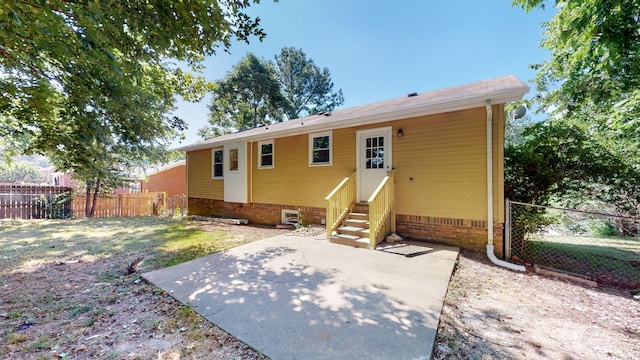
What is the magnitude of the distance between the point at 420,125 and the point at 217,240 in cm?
597

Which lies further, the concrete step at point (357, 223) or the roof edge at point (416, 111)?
the concrete step at point (357, 223)

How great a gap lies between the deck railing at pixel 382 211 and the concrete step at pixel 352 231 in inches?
13.9

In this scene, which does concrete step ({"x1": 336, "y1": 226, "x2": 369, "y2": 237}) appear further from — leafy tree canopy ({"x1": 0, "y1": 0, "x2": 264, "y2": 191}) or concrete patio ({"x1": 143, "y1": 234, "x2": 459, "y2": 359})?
leafy tree canopy ({"x1": 0, "y1": 0, "x2": 264, "y2": 191})

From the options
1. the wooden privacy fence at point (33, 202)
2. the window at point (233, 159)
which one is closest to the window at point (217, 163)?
the window at point (233, 159)

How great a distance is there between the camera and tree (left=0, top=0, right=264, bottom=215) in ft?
11.1

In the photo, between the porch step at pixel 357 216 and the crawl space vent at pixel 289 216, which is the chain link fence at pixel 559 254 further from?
the crawl space vent at pixel 289 216

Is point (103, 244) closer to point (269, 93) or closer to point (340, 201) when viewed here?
point (340, 201)

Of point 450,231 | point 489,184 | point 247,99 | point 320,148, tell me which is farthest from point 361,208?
point 247,99

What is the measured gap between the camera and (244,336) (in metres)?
2.38

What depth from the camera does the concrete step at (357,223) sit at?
611cm

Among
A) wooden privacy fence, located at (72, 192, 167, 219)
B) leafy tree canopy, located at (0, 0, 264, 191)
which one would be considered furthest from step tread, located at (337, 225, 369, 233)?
wooden privacy fence, located at (72, 192, 167, 219)

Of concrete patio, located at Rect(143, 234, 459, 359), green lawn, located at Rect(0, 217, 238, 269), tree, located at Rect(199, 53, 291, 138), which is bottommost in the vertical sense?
A: green lawn, located at Rect(0, 217, 238, 269)

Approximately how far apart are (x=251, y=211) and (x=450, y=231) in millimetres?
6907

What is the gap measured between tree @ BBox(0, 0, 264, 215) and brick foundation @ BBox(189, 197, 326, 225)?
11.0ft
